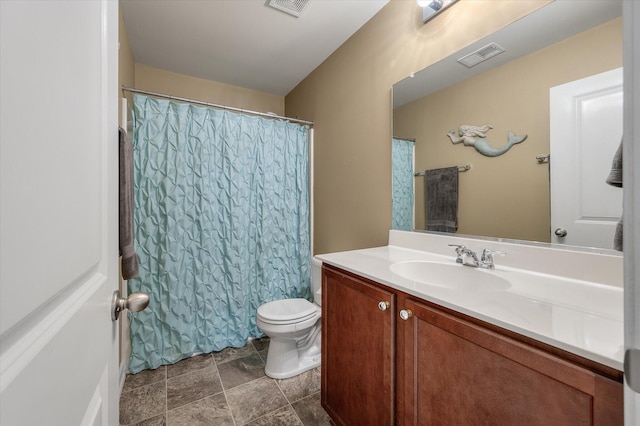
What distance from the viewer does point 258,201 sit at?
7.26ft

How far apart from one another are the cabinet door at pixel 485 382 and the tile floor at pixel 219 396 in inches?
33.4

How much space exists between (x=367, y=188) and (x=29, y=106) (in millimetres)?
1732

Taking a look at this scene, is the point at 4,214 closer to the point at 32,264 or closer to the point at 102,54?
the point at 32,264

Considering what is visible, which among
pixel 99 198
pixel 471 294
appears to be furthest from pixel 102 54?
Result: pixel 471 294

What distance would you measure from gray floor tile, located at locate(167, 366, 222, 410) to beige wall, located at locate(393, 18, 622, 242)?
5.80 feet

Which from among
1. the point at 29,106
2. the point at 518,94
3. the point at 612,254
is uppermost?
the point at 518,94

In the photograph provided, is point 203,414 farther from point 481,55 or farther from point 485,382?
point 481,55

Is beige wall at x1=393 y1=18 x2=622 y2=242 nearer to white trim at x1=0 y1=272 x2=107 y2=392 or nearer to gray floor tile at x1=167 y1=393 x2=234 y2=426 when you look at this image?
white trim at x1=0 y1=272 x2=107 y2=392

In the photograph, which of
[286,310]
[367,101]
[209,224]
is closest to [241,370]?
[286,310]

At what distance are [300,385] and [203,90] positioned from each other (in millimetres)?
2668

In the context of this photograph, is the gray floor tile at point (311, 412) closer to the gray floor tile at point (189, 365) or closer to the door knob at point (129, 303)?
the gray floor tile at point (189, 365)

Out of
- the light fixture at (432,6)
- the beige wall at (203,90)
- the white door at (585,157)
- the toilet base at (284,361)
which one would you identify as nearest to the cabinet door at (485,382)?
the white door at (585,157)

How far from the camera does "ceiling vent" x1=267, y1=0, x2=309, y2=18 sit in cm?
164

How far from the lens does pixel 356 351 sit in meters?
1.14
